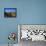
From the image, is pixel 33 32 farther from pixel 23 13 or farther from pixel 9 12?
pixel 9 12

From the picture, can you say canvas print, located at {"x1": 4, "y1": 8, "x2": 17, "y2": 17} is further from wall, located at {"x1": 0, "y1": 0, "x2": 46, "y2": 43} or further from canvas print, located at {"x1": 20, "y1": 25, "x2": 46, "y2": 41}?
canvas print, located at {"x1": 20, "y1": 25, "x2": 46, "y2": 41}

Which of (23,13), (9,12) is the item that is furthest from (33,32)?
(9,12)

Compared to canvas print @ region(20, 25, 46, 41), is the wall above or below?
above

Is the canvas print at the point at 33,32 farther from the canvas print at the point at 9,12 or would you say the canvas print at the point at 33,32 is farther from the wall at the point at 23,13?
the canvas print at the point at 9,12

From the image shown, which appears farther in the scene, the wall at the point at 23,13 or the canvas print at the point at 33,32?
the wall at the point at 23,13

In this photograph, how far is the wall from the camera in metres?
3.70

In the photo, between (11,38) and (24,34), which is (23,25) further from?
(11,38)

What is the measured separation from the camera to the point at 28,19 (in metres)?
3.75

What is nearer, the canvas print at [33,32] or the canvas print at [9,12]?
the canvas print at [33,32]

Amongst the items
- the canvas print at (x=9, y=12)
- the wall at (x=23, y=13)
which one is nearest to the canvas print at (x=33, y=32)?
the wall at (x=23, y=13)

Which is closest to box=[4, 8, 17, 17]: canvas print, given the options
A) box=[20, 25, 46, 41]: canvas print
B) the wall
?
the wall

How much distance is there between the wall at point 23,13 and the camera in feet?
12.1

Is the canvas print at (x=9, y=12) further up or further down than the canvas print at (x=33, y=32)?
further up

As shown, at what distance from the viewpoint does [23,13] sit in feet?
12.3
